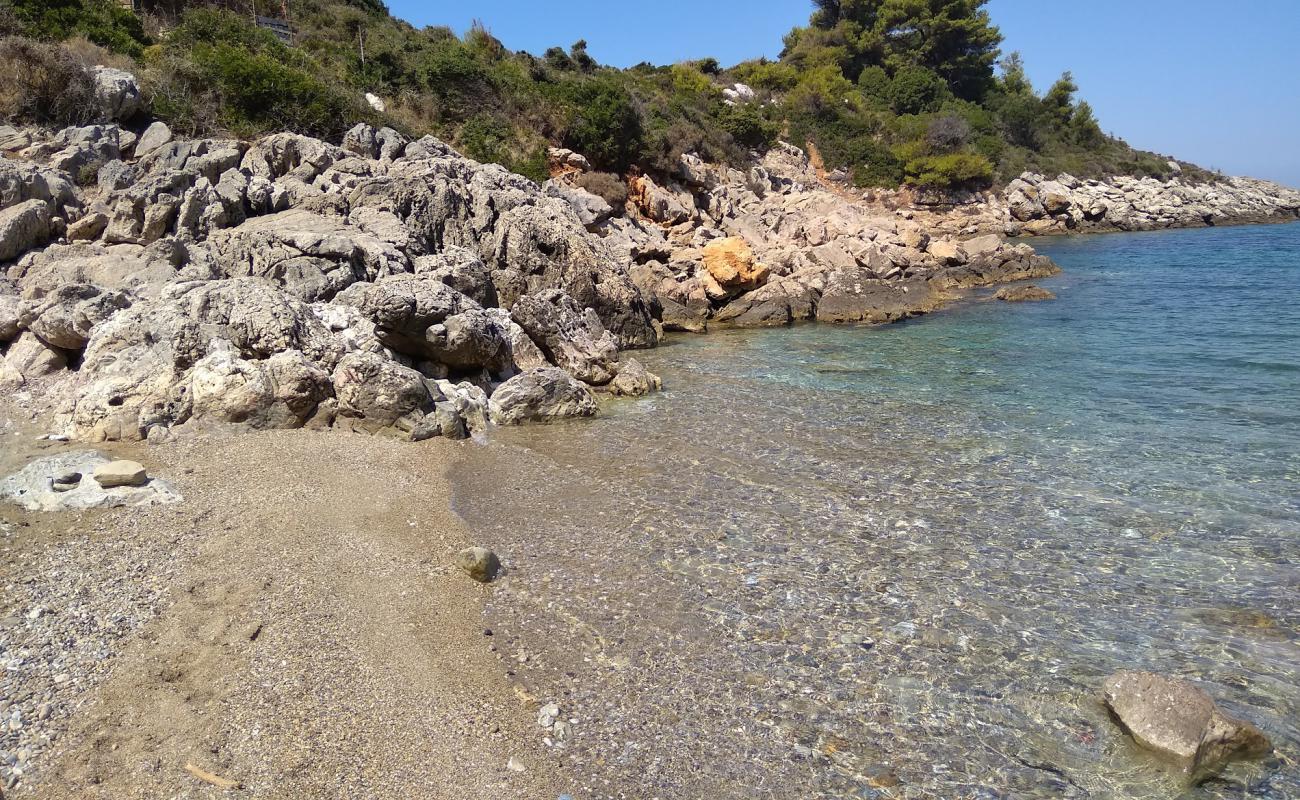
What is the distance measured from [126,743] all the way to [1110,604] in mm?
7714

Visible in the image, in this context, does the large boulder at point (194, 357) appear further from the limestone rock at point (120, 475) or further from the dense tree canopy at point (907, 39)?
the dense tree canopy at point (907, 39)

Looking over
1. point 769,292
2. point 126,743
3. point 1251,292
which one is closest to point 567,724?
point 126,743

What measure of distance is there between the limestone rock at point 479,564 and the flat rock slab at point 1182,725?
516cm

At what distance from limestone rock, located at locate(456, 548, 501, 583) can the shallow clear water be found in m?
0.25

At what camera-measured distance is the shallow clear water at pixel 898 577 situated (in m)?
5.05

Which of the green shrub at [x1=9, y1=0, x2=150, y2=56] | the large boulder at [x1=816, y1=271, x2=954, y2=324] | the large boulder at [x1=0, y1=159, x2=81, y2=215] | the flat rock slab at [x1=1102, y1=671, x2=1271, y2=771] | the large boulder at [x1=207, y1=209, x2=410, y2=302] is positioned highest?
the green shrub at [x1=9, y1=0, x2=150, y2=56]

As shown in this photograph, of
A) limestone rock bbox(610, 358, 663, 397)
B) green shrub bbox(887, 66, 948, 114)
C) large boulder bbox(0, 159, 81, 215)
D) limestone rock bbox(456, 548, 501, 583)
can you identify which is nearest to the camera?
limestone rock bbox(456, 548, 501, 583)

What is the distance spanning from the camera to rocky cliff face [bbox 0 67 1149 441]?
1085 centimetres

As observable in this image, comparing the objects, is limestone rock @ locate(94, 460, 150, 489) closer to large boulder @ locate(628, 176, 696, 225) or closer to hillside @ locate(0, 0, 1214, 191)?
hillside @ locate(0, 0, 1214, 191)

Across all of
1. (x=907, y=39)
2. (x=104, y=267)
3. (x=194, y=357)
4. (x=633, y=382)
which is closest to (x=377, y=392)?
(x=194, y=357)

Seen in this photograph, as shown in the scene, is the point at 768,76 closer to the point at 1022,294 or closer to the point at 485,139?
the point at 485,139

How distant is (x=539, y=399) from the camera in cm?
1257

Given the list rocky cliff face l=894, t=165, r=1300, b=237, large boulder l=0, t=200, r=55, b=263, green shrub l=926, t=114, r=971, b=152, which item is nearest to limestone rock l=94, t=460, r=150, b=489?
large boulder l=0, t=200, r=55, b=263

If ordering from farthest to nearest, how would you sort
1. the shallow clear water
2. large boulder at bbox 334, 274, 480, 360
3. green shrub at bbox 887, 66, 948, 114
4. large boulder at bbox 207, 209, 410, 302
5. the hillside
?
green shrub at bbox 887, 66, 948, 114, the hillside, large boulder at bbox 207, 209, 410, 302, large boulder at bbox 334, 274, 480, 360, the shallow clear water
